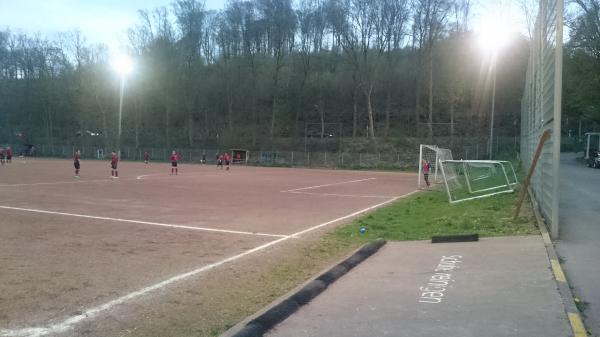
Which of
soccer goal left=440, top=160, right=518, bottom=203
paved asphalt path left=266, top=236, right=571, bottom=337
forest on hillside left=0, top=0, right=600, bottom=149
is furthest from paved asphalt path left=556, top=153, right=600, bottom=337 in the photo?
forest on hillside left=0, top=0, right=600, bottom=149

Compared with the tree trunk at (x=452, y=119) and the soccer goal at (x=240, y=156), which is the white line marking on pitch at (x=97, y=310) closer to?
the tree trunk at (x=452, y=119)

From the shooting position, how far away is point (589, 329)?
428 cm

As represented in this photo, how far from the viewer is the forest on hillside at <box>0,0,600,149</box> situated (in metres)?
60.8

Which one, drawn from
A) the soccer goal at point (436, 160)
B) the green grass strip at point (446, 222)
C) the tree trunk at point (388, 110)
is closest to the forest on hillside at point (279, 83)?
the tree trunk at point (388, 110)

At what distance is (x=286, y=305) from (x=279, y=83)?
66.8 m

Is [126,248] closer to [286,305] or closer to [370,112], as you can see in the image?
[286,305]

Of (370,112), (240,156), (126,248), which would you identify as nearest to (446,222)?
(126,248)

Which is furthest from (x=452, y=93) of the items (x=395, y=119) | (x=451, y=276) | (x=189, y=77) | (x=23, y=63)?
(x=23, y=63)

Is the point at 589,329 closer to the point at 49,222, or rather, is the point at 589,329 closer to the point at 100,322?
the point at 100,322

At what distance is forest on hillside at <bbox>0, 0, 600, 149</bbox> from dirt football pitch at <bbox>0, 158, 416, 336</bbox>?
4299 centimetres

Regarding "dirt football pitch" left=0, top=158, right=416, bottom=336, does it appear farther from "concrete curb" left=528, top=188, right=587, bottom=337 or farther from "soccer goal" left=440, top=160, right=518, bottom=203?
"concrete curb" left=528, top=188, right=587, bottom=337

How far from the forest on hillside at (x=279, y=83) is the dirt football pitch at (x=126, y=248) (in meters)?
43.0

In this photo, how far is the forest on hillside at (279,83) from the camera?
6075 cm

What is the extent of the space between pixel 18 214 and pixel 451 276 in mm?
12963
